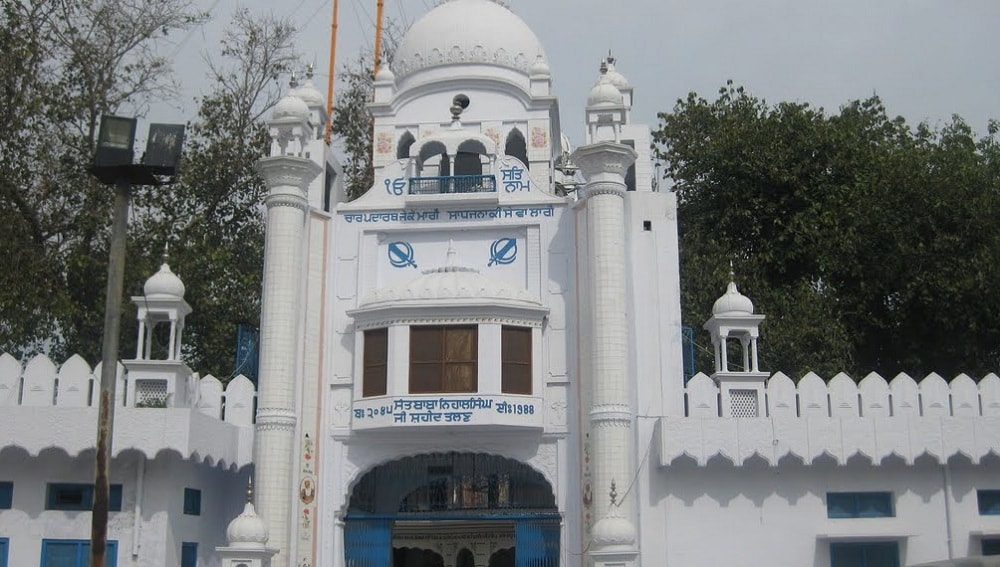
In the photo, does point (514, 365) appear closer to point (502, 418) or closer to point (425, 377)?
point (502, 418)

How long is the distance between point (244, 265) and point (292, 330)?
11641 millimetres

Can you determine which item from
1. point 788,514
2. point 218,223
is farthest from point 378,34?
point 788,514

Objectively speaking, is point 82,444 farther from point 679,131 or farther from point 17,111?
point 679,131

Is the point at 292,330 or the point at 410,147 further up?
the point at 410,147

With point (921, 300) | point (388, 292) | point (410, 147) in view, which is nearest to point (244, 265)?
point (410, 147)

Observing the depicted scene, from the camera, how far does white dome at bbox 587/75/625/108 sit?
19078 mm

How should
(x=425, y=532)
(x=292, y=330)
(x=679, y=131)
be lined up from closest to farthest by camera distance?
(x=292, y=330), (x=425, y=532), (x=679, y=131)

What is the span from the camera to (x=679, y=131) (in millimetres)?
31234

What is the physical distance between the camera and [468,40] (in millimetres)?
22422

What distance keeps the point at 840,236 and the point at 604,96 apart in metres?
11.2

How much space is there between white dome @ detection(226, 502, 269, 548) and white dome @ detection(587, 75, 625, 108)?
8748 millimetres

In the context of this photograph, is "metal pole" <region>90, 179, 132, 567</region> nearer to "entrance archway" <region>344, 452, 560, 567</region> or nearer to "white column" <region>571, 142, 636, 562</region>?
"entrance archway" <region>344, 452, 560, 567</region>

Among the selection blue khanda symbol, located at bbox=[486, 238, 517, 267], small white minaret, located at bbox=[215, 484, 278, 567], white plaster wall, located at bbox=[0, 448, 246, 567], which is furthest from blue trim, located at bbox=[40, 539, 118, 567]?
blue khanda symbol, located at bbox=[486, 238, 517, 267]

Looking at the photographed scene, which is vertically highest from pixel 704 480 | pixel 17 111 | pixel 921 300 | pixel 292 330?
pixel 17 111
